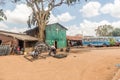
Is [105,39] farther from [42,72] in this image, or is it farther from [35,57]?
[42,72]

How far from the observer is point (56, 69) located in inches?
838

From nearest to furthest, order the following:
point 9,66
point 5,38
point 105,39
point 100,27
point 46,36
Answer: point 9,66 < point 5,38 < point 46,36 < point 105,39 < point 100,27

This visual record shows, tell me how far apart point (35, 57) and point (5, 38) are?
1180 centimetres

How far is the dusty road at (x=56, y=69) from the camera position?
18359mm

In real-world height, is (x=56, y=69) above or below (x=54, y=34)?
below

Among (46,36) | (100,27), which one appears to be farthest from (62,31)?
(100,27)

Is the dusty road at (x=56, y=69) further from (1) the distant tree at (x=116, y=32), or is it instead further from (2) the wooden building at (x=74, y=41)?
(1) the distant tree at (x=116, y=32)

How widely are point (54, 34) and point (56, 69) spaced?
28.1 metres

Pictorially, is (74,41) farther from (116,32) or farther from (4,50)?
(116,32)

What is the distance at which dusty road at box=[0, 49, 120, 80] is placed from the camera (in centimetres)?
1836

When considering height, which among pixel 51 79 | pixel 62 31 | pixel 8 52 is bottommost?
pixel 51 79

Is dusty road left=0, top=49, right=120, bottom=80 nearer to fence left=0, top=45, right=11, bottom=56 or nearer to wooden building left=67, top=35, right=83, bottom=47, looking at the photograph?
fence left=0, top=45, right=11, bottom=56

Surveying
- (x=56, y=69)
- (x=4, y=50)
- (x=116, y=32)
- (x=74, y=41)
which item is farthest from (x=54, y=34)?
(x=116, y=32)

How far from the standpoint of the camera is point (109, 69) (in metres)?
19.6
